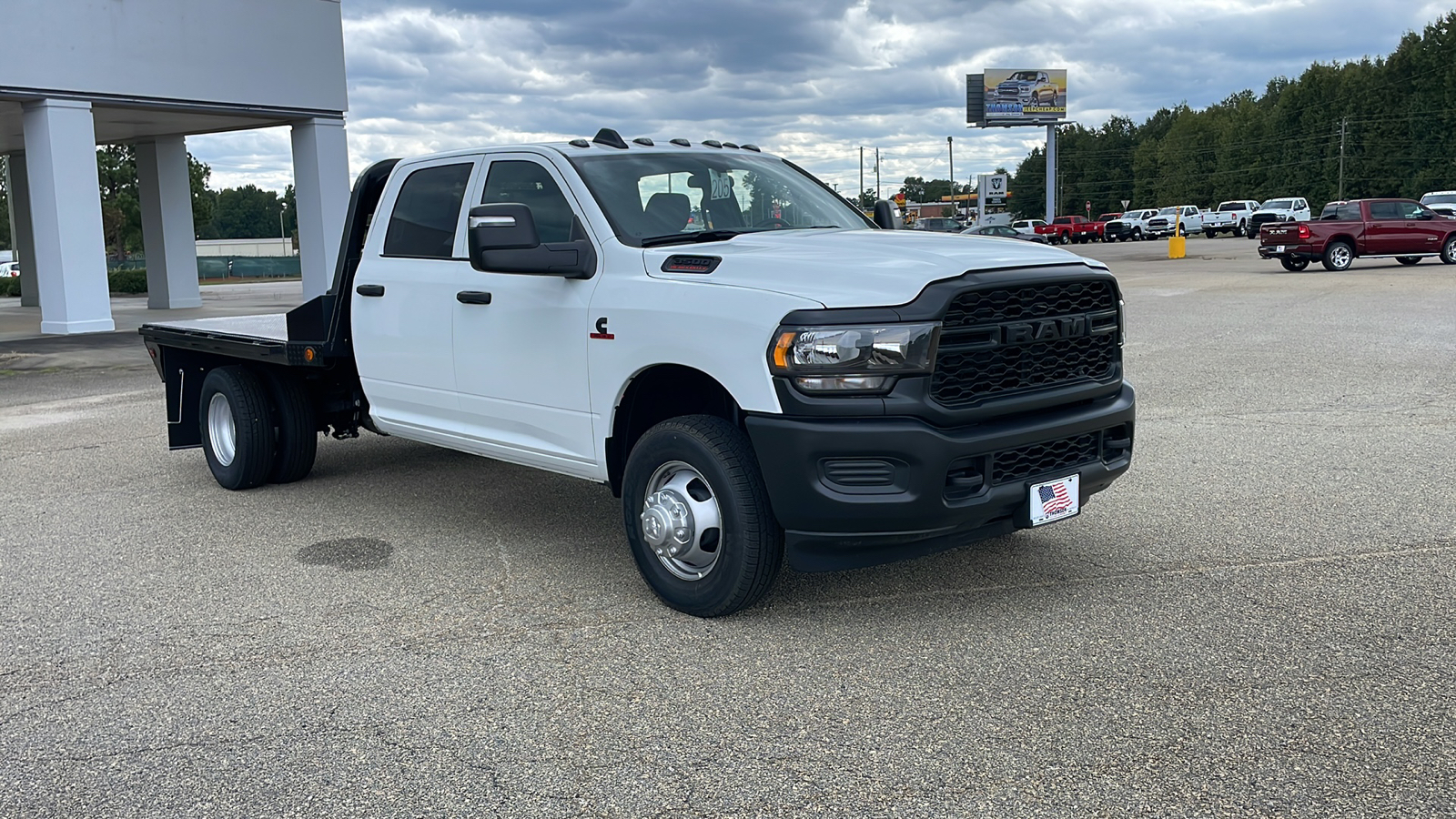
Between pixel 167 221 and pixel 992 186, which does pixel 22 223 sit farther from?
pixel 992 186

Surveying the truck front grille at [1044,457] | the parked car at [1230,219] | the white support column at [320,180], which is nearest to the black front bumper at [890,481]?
the truck front grille at [1044,457]

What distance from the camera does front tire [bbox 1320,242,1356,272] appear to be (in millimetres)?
27936

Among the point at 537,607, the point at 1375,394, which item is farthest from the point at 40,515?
the point at 1375,394

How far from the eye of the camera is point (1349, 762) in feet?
11.3

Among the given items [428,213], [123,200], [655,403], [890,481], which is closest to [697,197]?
[655,403]

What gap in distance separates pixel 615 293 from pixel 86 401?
938 centimetres

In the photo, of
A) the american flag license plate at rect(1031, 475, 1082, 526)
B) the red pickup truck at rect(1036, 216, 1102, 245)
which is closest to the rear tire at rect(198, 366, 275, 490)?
the american flag license plate at rect(1031, 475, 1082, 526)

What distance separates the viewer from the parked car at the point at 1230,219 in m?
61.6

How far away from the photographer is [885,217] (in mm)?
6977

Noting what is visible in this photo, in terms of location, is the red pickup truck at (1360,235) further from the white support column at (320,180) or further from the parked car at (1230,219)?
the parked car at (1230,219)

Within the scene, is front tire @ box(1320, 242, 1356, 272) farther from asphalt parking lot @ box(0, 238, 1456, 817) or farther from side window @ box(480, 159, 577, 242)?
side window @ box(480, 159, 577, 242)

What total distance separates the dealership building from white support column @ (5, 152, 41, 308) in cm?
510

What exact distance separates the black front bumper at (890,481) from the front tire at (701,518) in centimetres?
13

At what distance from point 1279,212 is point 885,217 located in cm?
4864
